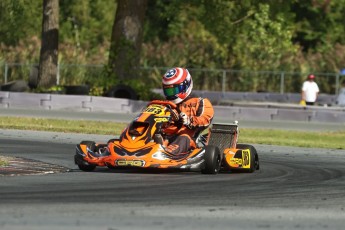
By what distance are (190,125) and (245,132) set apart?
Answer: 10672 mm

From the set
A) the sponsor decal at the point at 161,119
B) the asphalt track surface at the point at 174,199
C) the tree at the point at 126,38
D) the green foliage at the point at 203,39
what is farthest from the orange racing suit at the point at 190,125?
the tree at the point at 126,38

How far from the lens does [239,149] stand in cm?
1426

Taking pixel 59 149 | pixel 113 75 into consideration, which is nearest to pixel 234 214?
pixel 59 149

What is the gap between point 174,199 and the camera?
10352 millimetres

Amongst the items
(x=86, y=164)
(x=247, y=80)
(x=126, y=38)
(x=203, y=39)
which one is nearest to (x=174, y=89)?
(x=86, y=164)

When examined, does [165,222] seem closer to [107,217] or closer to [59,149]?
[107,217]

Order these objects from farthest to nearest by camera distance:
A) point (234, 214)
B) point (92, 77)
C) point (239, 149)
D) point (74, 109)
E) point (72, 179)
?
1. point (92, 77)
2. point (74, 109)
3. point (239, 149)
4. point (72, 179)
5. point (234, 214)

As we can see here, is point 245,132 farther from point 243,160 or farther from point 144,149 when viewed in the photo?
point 144,149

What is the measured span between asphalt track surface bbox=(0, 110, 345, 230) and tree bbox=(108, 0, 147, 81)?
1590 cm

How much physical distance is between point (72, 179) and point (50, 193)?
1.73 metres

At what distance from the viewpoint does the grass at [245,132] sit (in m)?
22.0

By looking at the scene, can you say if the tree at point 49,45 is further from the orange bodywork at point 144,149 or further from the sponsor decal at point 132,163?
the sponsor decal at point 132,163

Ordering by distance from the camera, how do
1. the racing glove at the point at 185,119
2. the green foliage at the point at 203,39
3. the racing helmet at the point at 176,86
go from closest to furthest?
1. the racing glove at the point at 185,119
2. the racing helmet at the point at 176,86
3. the green foliage at the point at 203,39

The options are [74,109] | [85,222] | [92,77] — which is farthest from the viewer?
[92,77]
